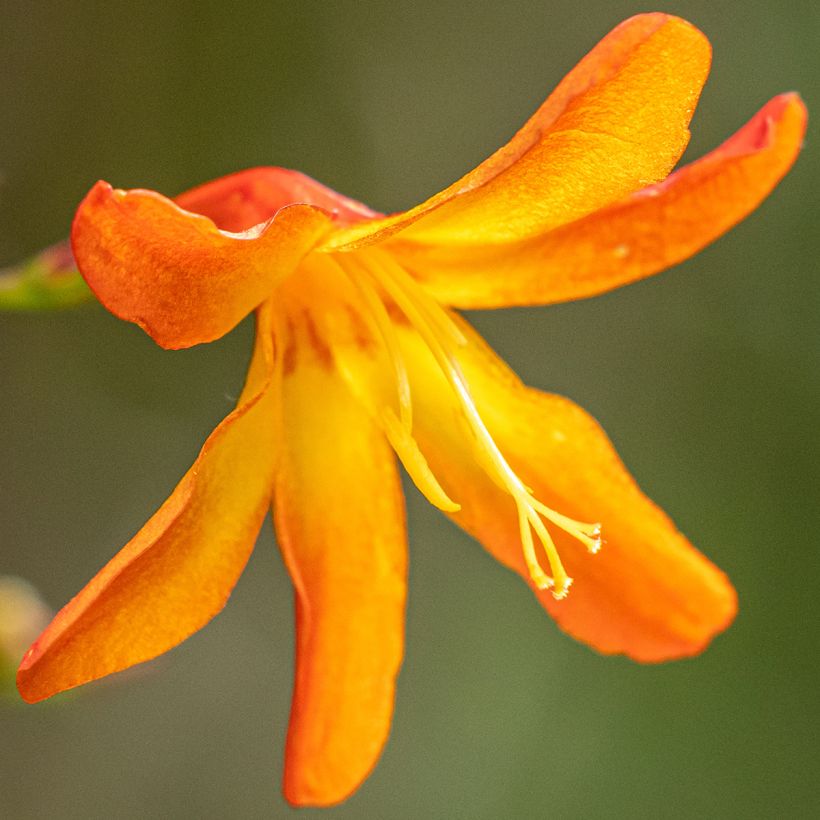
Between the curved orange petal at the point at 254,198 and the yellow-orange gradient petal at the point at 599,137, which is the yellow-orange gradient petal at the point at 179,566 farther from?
the yellow-orange gradient petal at the point at 599,137

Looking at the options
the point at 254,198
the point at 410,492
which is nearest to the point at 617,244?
the point at 254,198

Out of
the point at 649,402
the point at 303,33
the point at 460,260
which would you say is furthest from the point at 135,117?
A: the point at 460,260

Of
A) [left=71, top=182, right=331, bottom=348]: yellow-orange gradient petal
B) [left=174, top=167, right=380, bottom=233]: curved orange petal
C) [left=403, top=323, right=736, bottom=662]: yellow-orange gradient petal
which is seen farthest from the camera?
[left=403, top=323, right=736, bottom=662]: yellow-orange gradient petal

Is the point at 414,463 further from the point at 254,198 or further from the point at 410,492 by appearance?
the point at 410,492

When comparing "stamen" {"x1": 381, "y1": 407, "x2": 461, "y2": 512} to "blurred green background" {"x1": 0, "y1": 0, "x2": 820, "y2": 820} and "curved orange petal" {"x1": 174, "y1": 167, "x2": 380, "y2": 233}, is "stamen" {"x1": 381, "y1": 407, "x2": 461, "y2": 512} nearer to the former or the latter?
"curved orange petal" {"x1": 174, "y1": 167, "x2": 380, "y2": 233}

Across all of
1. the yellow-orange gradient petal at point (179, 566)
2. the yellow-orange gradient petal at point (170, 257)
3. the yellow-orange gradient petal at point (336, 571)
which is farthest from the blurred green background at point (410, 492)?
the yellow-orange gradient petal at point (170, 257)

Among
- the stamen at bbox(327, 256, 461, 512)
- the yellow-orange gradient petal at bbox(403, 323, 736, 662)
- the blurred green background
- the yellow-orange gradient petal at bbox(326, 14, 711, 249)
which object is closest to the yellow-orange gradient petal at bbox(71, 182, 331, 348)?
the yellow-orange gradient petal at bbox(326, 14, 711, 249)

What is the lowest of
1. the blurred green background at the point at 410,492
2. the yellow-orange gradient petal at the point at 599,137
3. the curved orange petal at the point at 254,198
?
the blurred green background at the point at 410,492
